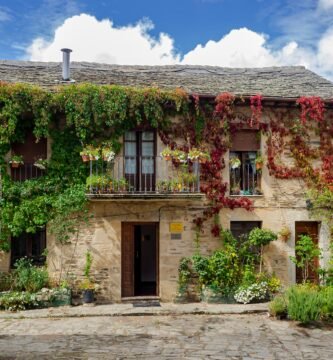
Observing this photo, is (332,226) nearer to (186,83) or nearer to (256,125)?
(256,125)

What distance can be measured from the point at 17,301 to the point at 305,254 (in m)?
8.30

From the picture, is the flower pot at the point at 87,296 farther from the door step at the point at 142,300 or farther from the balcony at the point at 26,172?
the balcony at the point at 26,172

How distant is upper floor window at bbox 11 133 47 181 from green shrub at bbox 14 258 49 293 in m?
2.48

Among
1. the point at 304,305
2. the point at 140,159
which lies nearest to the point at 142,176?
the point at 140,159

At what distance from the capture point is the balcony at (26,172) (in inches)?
512

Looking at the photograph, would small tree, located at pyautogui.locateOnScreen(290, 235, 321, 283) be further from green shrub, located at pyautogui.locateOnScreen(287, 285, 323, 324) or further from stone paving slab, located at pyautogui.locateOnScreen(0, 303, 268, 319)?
green shrub, located at pyautogui.locateOnScreen(287, 285, 323, 324)

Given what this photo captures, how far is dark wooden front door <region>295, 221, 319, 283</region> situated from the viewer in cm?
1382

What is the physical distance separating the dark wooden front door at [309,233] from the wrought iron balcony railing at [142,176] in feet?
11.8

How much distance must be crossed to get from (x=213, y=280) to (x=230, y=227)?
1.76 metres

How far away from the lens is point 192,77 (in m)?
15.9

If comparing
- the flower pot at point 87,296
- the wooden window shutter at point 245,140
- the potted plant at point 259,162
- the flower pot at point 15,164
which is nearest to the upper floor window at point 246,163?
the wooden window shutter at point 245,140

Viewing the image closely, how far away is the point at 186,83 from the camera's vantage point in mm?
14883

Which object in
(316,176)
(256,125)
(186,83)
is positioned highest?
(186,83)

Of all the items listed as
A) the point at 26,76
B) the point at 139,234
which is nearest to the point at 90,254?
the point at 139,234
